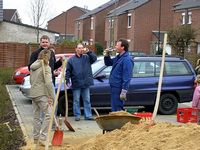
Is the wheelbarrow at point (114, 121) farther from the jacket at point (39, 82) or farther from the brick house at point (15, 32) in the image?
the brick house at point (15, 32)

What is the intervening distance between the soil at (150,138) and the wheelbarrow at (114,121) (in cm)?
48

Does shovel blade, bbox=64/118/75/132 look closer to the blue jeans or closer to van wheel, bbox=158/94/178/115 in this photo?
the blue jeans

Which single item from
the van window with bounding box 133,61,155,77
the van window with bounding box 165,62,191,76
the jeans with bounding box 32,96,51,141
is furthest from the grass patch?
the van window with bounding box 165,62,191,76

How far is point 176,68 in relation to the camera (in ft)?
48.7

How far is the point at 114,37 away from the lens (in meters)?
69.1

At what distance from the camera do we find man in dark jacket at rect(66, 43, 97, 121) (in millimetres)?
12562

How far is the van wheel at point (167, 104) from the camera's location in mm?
14438

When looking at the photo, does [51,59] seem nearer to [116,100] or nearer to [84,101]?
[116,100]

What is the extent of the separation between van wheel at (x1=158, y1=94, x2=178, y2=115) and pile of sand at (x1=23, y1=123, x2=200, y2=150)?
6524mm

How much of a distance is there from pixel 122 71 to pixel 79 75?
292cm

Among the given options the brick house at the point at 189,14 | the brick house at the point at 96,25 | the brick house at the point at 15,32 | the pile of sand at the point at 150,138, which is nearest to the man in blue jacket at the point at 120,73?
the pile of sand at the point at 150,138

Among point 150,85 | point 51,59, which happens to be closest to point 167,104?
point 150,85

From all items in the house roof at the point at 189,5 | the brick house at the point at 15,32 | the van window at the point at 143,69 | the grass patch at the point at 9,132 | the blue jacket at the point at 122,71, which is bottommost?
the grass patch at the point at 9,132

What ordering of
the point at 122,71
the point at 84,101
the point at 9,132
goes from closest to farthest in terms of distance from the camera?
the point at 122,71 < the point at 9,132 < the point at 84,101
